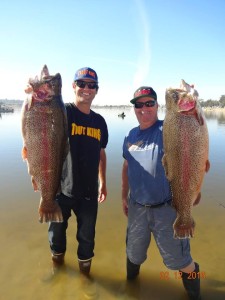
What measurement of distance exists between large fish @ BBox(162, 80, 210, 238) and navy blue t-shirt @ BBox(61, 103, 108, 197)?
3.96 ft

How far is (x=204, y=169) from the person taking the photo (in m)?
3.05

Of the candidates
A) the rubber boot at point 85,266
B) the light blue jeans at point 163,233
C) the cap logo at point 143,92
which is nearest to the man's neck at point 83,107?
the cap logo at point 143,92

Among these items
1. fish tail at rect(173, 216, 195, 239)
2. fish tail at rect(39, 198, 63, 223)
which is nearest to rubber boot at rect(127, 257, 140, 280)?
fish tail at rect(173, 216, 195, 239)

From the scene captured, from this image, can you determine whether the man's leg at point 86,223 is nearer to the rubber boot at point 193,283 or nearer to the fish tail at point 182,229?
the fish tail at point 182,229

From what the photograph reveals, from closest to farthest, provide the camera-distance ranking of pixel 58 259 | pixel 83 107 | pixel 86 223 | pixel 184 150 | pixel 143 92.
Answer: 1. pixel 184 150
2. pixel 143 92
3. pixel 83 107
4. pixel 86 223
5. pixel 58 259

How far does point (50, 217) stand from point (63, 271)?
161 cm

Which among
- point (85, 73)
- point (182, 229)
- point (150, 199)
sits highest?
point (85, 73)

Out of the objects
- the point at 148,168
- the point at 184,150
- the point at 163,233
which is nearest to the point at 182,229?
the point at 163,233

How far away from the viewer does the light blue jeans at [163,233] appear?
343 centimetres

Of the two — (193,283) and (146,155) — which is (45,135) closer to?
(146,155)

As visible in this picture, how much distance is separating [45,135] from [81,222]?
61.6 inches

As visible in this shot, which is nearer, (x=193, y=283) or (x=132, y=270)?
(x=193, y=283)

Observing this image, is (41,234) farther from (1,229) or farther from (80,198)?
(80,198)

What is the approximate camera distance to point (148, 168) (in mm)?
3486
